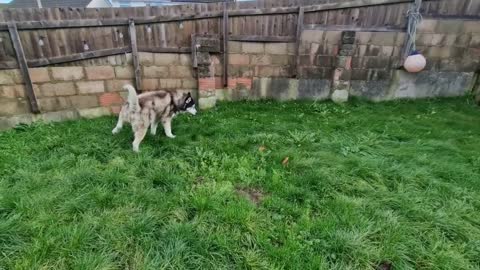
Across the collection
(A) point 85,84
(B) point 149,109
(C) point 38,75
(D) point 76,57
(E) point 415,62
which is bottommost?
(B) point 149,109

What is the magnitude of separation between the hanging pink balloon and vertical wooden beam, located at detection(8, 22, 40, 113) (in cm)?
713

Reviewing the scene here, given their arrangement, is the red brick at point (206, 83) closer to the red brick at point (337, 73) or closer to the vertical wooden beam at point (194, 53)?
the vertical wooden beam at point (194, 53)

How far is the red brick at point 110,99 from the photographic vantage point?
5066mm

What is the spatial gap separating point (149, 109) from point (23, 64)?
2227 mm

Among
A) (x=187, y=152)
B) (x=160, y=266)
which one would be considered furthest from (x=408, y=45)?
(x=160, y=266)

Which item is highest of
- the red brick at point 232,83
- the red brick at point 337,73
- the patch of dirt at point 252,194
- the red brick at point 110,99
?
the red brick at point 337,73

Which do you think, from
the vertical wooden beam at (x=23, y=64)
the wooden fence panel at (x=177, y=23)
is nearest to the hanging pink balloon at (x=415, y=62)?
the wooden fence panel at (x=177, y=23)

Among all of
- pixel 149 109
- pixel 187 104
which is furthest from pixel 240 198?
pixel 187 104

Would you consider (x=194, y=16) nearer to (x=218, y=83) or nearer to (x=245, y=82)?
(x=218, y=83)

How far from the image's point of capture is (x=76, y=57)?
181 inches

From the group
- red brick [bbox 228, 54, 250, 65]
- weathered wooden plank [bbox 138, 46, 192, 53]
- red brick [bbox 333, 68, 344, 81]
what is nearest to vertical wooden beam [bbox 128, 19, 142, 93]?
weathered wooden plank [bbox 138, 46, 192, 53]

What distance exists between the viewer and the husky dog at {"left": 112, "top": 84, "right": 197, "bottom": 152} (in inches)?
148

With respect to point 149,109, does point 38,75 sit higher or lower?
higher

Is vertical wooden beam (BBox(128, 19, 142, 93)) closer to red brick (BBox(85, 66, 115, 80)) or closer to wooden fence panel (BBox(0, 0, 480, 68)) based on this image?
wooden fence panel (BBox(0, 0, 480, 68))
